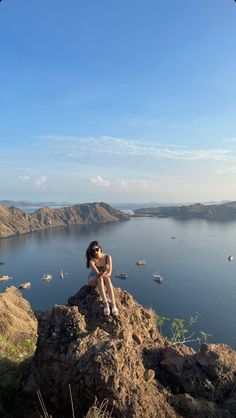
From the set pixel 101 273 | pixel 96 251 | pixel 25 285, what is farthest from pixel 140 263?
pixel 101 273

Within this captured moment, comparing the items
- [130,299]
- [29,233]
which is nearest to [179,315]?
[130,299]

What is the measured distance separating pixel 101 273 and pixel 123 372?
287 cm

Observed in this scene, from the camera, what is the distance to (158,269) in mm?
92438

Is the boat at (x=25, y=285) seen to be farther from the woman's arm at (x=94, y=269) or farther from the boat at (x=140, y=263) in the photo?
the woman's arm at (x=94, y=269)

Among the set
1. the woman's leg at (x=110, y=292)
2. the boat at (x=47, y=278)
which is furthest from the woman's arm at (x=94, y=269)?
the boat at (x=47, y=278)

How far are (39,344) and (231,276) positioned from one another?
81556 mm

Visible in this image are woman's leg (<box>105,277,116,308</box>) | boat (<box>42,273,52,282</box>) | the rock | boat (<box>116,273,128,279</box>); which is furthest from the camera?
boat (<box>42,273,52,282</box>)

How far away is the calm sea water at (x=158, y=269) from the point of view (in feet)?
203

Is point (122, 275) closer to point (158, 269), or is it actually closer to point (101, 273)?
point (158, 269)

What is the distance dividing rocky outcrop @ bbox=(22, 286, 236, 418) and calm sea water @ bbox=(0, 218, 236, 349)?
4450cm

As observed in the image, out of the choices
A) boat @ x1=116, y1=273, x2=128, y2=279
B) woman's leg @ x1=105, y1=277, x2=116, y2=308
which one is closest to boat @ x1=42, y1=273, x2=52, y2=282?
boat @ x1=116, y1=273, x2=128, y2=279

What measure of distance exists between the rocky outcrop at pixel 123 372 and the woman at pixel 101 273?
21 centimetres

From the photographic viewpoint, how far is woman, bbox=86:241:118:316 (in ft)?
24.4

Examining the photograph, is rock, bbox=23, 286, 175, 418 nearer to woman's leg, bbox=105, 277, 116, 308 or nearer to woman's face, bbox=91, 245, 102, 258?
woman's leg, bbox=105, 277, 116, 308
